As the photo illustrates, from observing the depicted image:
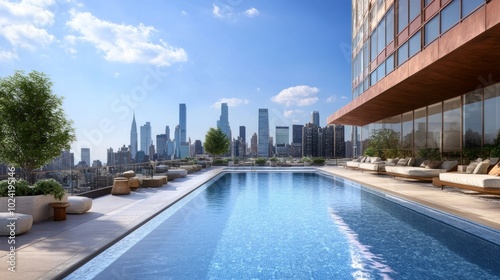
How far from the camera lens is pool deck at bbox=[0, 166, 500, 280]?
14.4 ft

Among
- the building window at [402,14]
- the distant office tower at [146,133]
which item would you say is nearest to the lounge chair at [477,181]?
the building window at [402,14]

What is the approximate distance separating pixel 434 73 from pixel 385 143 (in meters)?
14.0

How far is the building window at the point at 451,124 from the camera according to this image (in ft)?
53.1

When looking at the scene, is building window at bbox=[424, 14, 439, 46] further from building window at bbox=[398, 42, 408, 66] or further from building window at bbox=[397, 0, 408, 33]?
building window at bbox=[397, 0, 408, 33]

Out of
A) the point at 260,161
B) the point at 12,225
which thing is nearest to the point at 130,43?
the point at 12,225

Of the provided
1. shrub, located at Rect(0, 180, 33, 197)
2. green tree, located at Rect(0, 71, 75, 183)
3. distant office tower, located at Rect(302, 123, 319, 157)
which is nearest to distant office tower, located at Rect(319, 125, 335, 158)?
distant office tower, located at Rect(302, 123, 319, 157)

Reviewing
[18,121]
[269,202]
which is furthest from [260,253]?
[18,121]

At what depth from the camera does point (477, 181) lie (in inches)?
389

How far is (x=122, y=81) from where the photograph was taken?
14.6 metres

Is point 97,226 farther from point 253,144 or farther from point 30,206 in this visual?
point 253,144

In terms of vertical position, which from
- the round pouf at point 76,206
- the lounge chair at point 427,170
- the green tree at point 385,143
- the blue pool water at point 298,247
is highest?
the green tree at point 385,143

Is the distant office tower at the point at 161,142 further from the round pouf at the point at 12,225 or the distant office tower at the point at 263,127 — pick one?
the round pouf at the point at 12,225

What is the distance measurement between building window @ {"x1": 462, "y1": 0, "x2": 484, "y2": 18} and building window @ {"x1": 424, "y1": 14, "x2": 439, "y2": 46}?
190cm

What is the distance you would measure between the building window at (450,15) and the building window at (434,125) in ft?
19.7
